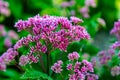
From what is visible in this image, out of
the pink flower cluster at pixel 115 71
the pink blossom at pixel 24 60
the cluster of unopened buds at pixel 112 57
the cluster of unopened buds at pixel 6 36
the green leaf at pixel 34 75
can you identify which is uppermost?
the cluster of unopened buds at pixel 6 36

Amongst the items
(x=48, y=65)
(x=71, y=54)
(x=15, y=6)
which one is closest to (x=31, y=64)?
(x=48, y=65)

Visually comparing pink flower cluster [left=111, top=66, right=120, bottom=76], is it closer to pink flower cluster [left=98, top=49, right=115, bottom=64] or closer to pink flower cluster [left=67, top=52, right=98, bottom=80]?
pink flower cluster [left=98, top=49, right=115, bottom=64]

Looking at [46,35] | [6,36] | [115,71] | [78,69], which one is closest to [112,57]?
[115,71]

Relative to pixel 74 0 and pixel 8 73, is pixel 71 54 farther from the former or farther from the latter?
pixel 8 73

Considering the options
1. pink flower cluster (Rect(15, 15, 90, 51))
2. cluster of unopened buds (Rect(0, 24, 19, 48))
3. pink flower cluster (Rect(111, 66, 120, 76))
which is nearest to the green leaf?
pink flower cluster (Rect(15, 15, 90, 51))

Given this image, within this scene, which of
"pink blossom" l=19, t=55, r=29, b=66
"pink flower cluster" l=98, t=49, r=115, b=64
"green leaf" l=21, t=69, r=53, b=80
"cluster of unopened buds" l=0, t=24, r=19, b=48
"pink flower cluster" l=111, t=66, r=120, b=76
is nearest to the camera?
"green leaf" l=21, t=69, r=53, b=80

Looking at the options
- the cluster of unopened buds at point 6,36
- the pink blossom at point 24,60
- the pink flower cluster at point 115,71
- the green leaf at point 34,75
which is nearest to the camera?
the green leaf at point 34,75

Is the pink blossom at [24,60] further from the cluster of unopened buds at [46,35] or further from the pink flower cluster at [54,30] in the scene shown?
the pink flower cluster at [54,30]

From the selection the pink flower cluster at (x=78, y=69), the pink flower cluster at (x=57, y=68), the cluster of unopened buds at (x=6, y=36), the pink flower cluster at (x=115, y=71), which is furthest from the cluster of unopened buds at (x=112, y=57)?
the cluster of unopened buds at (x=6, y=36)

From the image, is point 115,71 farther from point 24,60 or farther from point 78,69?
point 24,60
